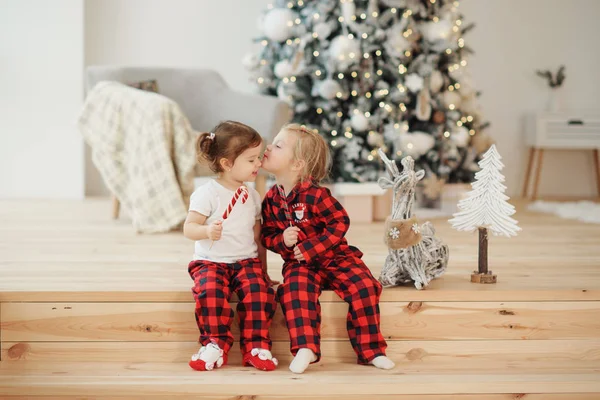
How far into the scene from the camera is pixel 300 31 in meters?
4.33

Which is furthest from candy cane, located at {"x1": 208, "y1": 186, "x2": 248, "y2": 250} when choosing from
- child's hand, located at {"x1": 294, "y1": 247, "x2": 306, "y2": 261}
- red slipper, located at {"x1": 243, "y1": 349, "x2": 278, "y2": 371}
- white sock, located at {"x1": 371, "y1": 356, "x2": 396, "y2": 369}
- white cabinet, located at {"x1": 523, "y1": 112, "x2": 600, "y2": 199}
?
white cabinet, located at {"x1": 523, "y1": 112, "x2": 600, "y2": 199}

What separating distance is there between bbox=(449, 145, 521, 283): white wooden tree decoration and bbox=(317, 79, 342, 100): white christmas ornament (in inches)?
73.4

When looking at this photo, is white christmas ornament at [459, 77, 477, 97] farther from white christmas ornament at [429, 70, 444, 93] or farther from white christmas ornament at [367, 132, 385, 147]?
white christmas ornament at [367, 132, 385, 147]

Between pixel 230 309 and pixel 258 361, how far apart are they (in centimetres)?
16

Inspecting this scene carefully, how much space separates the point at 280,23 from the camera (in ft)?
14.2

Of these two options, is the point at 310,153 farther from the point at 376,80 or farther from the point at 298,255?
the point at 376,80

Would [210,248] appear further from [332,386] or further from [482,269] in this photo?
[482,269]

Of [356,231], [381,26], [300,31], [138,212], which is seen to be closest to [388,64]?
[381,26]

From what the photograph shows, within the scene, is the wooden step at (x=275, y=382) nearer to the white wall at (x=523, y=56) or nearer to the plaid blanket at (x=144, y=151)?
the plaid blanket at (x=144, y=151)

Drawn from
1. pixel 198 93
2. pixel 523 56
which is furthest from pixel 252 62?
pixel 523 56

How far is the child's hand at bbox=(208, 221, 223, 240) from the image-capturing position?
2.14 metres

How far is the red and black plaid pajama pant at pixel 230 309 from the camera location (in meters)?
2.09

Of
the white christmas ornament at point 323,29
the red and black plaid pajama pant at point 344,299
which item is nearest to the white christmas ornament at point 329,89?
the white christmas ornament at point 323,29

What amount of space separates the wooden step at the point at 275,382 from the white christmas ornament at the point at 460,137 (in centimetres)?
230
